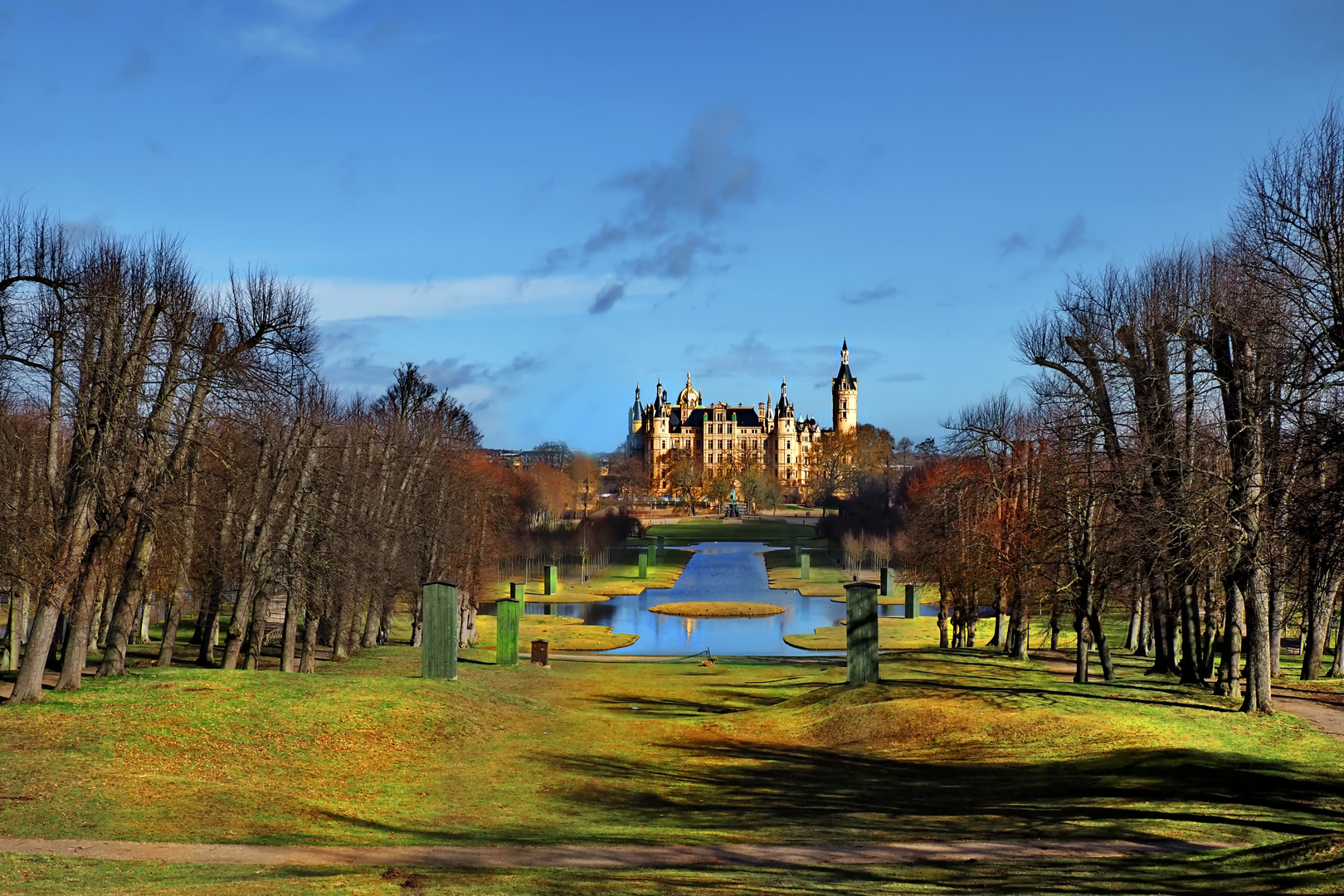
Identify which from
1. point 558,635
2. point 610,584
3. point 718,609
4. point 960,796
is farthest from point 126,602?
point 610,584

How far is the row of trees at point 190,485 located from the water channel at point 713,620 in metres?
13.9

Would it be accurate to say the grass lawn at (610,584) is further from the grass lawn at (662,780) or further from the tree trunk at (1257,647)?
the tree trunk at (1257,647)

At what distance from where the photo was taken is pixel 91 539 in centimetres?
2652

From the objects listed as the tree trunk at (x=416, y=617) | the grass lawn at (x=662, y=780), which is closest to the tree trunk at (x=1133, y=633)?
the grass lawn at (x=662, y=780)

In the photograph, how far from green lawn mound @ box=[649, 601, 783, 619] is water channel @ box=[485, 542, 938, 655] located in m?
0.74

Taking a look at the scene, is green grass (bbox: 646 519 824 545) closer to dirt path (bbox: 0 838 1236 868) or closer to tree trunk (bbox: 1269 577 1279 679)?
tree trunk (bbox: 1269 577 1279 679)

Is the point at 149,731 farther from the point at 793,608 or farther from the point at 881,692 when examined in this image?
the point at 793,608

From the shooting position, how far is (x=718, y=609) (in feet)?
257

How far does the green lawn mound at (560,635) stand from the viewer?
58.0 m

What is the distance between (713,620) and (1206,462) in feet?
153

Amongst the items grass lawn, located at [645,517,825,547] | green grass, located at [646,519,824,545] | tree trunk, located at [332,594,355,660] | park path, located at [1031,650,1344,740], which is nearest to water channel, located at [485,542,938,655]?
tree trunk, located at [332,594,355,660]

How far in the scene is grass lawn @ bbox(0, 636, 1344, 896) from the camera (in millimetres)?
14961

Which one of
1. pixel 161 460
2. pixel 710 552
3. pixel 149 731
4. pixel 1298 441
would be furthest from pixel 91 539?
pixel 710 552

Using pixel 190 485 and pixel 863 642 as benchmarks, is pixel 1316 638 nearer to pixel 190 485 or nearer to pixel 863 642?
pixel 863 642
